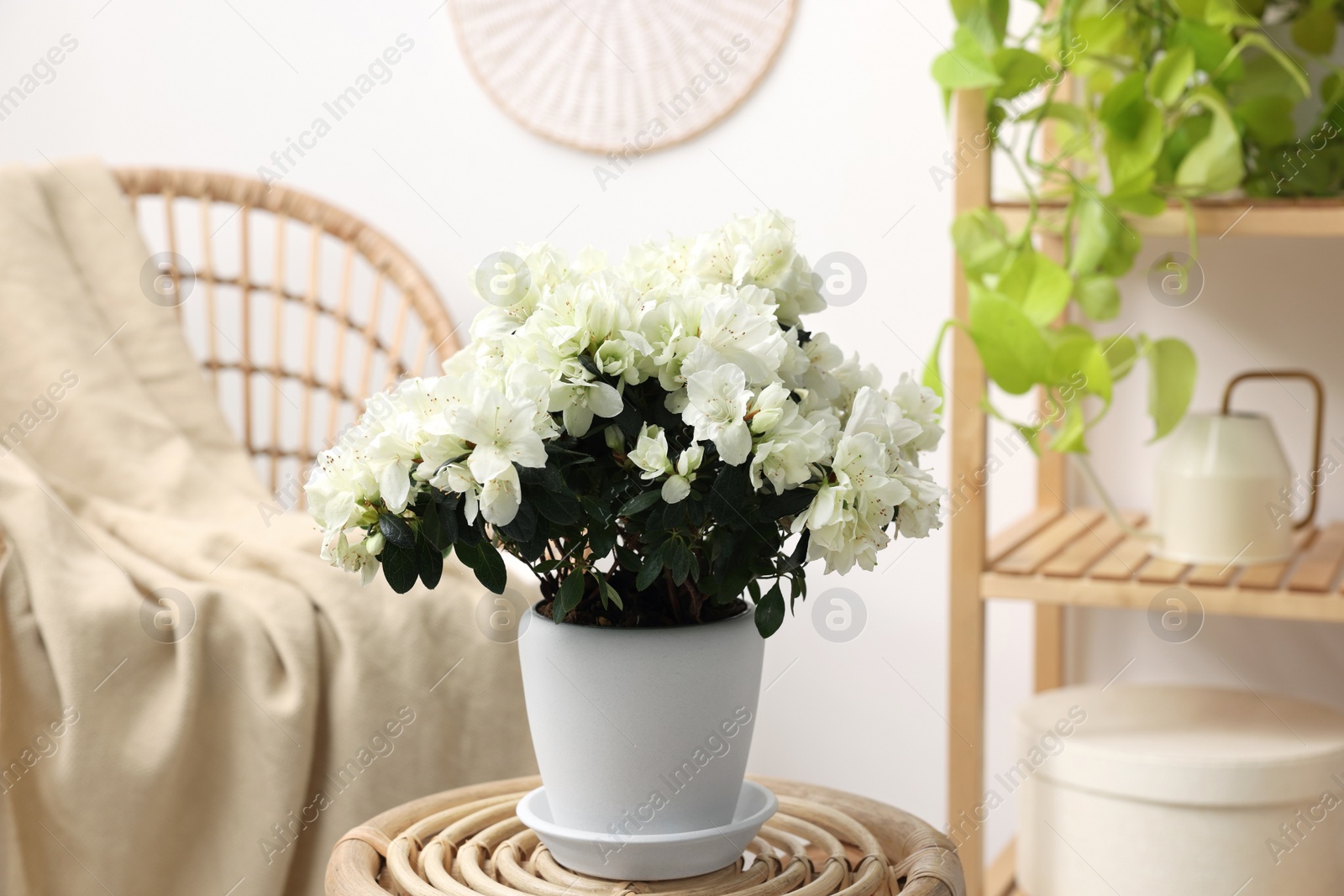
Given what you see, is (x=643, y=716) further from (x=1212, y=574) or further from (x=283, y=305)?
(x=283, y=305)

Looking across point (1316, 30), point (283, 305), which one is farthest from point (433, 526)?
point (283, 305)

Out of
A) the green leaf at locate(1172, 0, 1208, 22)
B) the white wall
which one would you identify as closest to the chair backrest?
the white wall

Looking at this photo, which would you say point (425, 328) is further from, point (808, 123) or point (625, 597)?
point (625, 597)

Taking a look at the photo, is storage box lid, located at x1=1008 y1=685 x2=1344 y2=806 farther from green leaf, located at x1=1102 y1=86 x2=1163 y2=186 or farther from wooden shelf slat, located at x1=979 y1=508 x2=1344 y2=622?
green leaf, located at x1=1102 y1=86 x2=1163 y2=186

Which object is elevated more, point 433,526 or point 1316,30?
point 1316,30

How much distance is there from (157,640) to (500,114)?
88 cm

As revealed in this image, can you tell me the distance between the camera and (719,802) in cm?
69

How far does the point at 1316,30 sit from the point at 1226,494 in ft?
1.66

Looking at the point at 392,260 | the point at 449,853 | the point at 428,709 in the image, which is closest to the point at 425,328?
the point at 392,260

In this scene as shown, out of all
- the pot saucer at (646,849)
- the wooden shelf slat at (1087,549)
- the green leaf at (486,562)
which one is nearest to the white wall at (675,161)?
the wooden shelf slat at (1087,549)

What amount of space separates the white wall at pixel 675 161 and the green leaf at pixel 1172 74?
0.45 metres

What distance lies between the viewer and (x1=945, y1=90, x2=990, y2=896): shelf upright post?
1.13 metres

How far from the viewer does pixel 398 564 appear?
620mm

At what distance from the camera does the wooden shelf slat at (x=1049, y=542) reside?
46.9 inches
